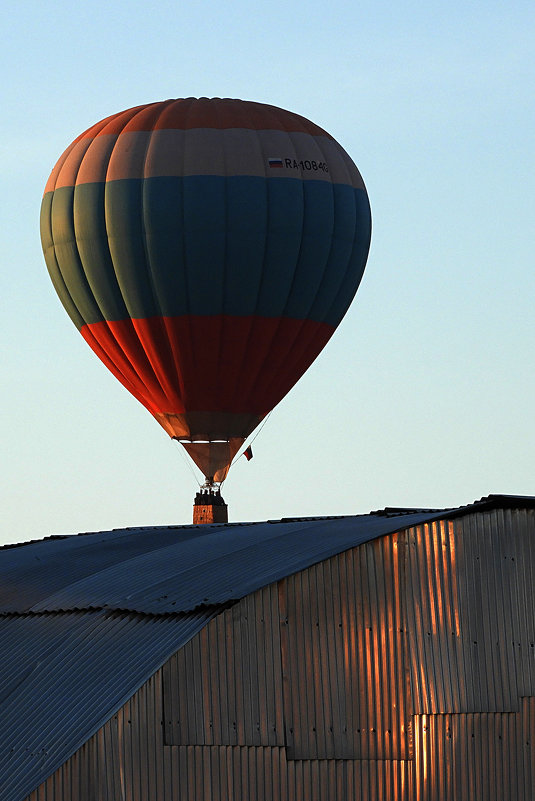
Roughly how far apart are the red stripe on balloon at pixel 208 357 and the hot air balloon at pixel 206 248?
5cm

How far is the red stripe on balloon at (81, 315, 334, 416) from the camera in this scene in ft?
202

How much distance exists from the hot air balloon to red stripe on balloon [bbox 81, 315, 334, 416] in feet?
0.17

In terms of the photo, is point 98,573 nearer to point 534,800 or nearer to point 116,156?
point 534,800

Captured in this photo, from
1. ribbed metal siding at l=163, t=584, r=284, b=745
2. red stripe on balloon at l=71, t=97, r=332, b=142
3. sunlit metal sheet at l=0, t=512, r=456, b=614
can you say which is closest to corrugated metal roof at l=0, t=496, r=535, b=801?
sunlit metal sheet at l=0, t=512, r=456, b=614

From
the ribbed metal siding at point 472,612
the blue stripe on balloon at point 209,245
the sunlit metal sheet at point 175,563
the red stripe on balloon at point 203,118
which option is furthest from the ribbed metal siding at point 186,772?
the red stripe on balloon at point 203,118

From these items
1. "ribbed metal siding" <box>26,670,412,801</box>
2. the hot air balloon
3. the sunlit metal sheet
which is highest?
the hot air balloon

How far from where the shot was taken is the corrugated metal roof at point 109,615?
1156 inches

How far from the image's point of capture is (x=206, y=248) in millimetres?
60531

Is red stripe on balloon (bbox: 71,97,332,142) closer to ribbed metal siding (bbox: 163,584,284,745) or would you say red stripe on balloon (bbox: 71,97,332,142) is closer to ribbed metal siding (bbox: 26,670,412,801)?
ribbed metal siding (bbox: 163,584,284,745)

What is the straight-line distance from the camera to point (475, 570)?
105 feet

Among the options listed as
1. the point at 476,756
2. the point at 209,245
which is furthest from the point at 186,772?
the point at 209,245

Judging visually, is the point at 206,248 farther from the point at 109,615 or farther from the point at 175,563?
the point at 109,615

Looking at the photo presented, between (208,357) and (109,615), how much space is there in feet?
98.8

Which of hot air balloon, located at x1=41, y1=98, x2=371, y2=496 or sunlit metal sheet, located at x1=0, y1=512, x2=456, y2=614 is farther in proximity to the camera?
hot air balloon, located at x1=41, y1=98, x2=371, y2=496
